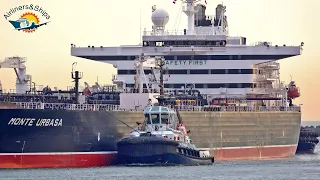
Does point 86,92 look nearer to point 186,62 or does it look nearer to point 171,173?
point 186,62

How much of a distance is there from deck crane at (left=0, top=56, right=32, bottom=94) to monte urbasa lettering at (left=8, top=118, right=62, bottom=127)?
14.6 m

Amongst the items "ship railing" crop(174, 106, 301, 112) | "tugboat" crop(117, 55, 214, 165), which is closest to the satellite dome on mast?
"ship railing" crop(174, 106, 301, 112)

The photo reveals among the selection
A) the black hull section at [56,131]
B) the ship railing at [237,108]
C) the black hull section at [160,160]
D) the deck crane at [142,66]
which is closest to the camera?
the black hull section at [56,131]

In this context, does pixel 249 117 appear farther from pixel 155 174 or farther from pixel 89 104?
pixel 155 174

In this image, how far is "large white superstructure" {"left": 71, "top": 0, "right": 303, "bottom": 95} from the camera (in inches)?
3959

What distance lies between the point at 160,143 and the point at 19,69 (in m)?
20.6

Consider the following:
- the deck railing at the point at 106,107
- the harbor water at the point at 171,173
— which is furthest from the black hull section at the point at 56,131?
the harbor water at the point at 171,173

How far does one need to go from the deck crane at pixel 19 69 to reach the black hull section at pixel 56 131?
1382 cm

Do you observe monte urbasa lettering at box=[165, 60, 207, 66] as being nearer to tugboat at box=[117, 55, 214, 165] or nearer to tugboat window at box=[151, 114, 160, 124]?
tugboat at box=[117, 55, 214, 165]

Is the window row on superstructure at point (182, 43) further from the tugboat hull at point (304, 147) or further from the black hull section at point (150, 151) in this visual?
the tugboat hull at point (304, 147)

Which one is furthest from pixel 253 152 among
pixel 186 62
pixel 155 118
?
pixel 155 118

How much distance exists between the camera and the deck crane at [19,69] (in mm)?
94562

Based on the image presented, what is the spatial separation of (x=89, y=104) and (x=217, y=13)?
90.9 ft

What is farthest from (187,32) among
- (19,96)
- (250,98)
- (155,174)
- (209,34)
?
(155,174)
